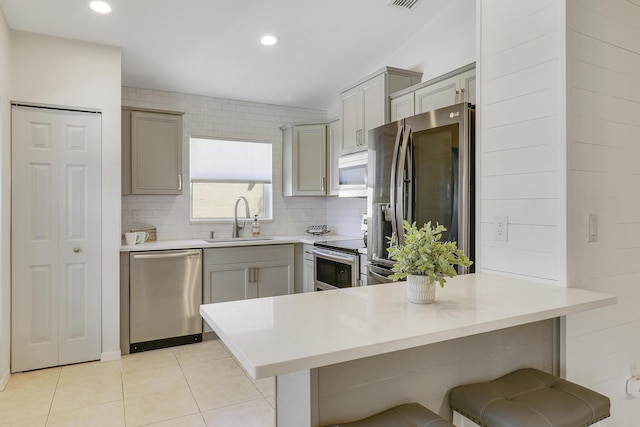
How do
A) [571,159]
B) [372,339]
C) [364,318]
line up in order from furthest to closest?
[571,159] → [364,318] → [372,339]

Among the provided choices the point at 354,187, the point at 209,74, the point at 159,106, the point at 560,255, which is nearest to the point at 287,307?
the point at 560,255

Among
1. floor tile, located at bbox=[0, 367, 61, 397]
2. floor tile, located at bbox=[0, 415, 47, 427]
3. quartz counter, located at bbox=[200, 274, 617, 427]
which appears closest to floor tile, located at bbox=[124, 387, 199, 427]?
floor tile, located at bbox=[0, 415, 47, 427]

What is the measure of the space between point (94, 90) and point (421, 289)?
10.4 feet

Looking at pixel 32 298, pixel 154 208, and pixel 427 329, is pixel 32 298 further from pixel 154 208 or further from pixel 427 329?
pixel 427 329

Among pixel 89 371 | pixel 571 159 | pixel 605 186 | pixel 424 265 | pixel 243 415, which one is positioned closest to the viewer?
pixel 424 265

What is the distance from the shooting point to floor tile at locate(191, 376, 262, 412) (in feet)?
8.76

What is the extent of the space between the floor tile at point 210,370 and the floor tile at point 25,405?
90 centimetres

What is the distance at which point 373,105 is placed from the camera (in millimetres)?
3574

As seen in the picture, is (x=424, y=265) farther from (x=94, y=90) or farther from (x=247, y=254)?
(x=94, y=90)

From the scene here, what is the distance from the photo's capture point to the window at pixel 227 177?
4570mm

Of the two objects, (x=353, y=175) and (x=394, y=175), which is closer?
(x=394, y=175)

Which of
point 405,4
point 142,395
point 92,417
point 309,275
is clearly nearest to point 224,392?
point 142,395

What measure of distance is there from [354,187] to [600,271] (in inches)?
91.7

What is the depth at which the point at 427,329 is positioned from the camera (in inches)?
44.0
